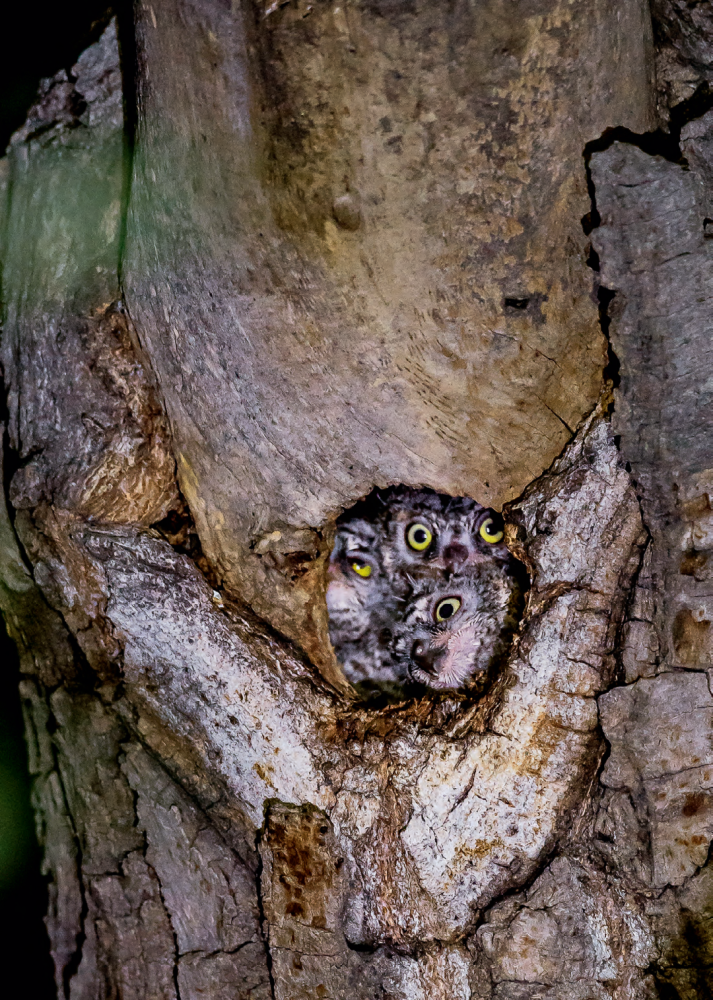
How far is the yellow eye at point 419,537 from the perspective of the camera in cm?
97

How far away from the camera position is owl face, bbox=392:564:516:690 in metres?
0.91

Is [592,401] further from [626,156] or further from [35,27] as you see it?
[35,27]

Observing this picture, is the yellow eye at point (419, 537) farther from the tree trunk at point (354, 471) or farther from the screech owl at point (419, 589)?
the tree trunk at point (354, 471)

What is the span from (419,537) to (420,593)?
0.08 m

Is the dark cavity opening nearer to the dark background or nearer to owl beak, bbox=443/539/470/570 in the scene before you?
owl beak, bbox=443/539/470/570

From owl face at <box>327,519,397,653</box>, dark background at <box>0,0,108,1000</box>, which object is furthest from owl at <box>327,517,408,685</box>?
dark background at <box>0,0,108,1000</box>

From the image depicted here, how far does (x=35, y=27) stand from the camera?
117 cm

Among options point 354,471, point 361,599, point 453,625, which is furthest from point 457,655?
point 354,471

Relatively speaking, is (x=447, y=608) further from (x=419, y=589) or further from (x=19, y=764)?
(x=19, y=764)

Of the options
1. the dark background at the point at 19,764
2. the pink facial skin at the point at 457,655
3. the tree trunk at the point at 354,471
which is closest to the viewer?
the tree trunk at the point at 354,471

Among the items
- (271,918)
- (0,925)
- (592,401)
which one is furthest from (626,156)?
(0,925)

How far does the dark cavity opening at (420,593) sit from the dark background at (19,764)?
603 millimetres

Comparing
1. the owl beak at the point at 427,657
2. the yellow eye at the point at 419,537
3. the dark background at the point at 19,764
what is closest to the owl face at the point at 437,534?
the yellow eye at the point at 419,537

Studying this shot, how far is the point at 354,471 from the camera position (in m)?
0.83
